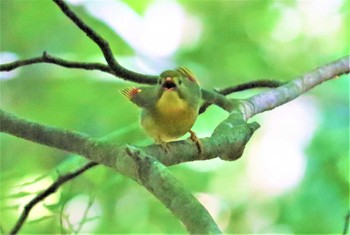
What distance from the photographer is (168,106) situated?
0.83 metres

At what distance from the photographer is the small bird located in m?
0.82

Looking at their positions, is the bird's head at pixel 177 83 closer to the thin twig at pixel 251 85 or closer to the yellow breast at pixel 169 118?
the yellow breast at pixel 169 118

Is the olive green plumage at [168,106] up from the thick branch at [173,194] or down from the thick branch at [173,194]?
up

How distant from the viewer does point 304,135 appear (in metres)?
1.72

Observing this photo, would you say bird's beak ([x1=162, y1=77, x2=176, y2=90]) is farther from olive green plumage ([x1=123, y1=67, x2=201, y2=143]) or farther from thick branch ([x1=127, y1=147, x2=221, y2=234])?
thick branch ([x1=127, y1=147, x2=221, y2=234])

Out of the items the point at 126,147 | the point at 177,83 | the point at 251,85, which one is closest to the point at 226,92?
the point at 251,85

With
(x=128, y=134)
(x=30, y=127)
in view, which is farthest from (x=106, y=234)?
(x=30, y=127)

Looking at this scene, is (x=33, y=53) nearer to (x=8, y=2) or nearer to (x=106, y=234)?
(x=8, y=2)

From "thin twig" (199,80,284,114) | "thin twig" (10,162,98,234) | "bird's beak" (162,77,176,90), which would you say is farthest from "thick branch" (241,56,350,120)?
"thin twig" (10,162,98,234)

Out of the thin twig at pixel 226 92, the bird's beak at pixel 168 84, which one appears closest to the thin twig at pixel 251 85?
the thin twig at pixel 226 92

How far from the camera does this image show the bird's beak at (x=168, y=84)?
82cm

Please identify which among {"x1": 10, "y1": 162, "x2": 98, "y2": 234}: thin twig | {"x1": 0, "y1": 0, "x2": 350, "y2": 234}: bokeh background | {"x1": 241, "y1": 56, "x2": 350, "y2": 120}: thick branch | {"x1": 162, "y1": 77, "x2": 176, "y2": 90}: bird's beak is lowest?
{"x1": 10, "y1": 162, "x2": 98, "y2": 234}: thin twig

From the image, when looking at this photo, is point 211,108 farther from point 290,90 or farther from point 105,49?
point 105,49

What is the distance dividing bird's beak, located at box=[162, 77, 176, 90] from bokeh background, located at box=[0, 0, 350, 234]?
38 centimetres
